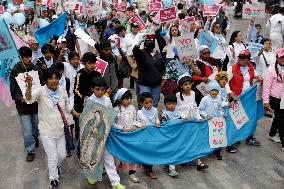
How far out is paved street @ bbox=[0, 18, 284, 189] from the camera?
615cm

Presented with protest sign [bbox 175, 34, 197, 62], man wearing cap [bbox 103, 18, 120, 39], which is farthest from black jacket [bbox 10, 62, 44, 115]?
man wearing cap [bbox 103, 18, 120, 39]

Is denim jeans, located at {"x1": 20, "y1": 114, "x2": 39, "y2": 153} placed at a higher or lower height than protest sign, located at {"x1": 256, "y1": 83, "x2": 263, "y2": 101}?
lower

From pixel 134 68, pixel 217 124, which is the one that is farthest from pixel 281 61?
pixel 134 68

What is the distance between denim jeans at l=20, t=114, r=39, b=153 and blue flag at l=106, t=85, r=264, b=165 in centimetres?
171

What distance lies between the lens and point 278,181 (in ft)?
20.4

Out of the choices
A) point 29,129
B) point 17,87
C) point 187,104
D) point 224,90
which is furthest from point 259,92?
point 17,87

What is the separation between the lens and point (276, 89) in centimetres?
702

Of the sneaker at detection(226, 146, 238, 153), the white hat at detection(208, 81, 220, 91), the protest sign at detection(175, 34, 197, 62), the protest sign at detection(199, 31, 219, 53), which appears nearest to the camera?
the white hat at detection(208, 81, 220, 91)

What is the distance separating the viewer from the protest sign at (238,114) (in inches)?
279

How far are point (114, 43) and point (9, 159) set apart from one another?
4141 mm

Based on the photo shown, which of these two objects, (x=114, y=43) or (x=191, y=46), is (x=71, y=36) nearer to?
(x=114, y=43)

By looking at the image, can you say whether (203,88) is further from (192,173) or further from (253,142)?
(192,173)

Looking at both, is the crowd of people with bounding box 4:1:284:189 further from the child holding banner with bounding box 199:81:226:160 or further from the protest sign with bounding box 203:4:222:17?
the protest sign with bounding box 203:4:222:17

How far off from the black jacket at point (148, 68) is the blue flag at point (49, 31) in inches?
105
